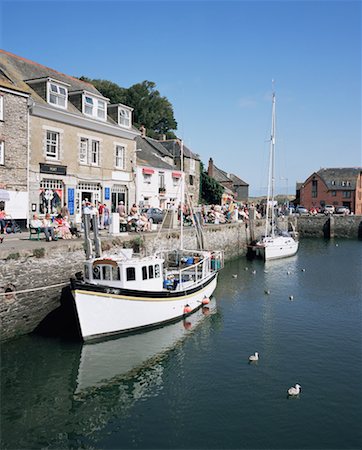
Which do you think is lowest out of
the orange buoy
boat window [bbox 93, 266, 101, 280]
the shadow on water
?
the shadow on water

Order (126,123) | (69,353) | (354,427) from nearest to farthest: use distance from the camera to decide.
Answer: (354,427) → (69,353) → (126,123)

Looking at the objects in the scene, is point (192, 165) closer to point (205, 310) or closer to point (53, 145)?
point (53, 145)

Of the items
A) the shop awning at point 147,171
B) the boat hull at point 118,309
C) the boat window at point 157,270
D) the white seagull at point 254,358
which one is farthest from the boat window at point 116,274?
the shop awning at point 147,171

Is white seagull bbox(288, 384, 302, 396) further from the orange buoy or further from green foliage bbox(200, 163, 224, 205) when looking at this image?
green foliage bbox(200, 163, 224, 205)

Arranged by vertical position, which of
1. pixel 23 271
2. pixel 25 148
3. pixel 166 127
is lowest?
pixel 23 271

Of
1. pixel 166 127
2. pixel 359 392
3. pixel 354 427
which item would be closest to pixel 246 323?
pixel 359 392

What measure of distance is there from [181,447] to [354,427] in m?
4.07

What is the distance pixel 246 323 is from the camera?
17.3m

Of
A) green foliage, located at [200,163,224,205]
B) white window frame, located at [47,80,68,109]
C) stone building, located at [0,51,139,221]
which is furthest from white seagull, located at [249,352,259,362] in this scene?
green foliage, located at [200,163,224,205]

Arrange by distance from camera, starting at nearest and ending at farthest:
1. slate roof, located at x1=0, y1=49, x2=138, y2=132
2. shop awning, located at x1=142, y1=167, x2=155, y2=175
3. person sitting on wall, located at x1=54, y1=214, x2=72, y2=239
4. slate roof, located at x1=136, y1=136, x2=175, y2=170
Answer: person sitting on wall, located at x1=54, y1=214, x2=72, y2=239 < slate roof, located at x1=0, y1=49, x2=138, y2=132 < shop awning, located at x1=142, y1=167, x2=155, y2=175 < slate roof, located at x1=136, y1=136, x2=175, y2=170

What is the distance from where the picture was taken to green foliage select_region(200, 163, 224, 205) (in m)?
55.0

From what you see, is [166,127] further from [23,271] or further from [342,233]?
[23,271]

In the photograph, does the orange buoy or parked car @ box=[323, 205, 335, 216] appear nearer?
the orange buoy

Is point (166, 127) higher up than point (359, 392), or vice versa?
point (166, 127)
